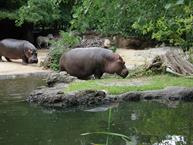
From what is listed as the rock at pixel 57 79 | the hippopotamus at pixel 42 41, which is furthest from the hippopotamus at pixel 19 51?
the rock at pixel 57 79

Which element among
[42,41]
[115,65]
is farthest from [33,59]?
[42,41]

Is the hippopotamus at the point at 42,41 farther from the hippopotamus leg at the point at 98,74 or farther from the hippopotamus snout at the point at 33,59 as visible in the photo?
the hippopotamus leg at the point at 98,74

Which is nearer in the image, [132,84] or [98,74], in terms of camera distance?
[132,84]

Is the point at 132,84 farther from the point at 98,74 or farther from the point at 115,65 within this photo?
the point at 98,74

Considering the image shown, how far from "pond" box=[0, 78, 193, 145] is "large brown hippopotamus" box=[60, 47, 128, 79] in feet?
8.74

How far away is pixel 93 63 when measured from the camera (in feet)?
39.2

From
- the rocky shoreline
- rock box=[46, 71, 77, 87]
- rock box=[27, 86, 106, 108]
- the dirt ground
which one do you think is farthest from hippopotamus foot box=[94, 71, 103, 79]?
rock box=[27, 86, 106, 108]

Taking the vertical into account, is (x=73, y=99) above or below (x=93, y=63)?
below

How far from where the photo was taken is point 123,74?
11992mm

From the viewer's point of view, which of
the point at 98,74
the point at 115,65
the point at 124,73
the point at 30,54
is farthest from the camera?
the point at 30,54

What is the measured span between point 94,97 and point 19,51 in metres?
9.78

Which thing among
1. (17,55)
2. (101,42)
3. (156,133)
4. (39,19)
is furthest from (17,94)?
(39,19)

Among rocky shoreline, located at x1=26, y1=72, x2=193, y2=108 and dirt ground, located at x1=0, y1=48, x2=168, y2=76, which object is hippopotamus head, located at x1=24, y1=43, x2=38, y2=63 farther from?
rocky shoreline, located at x1=26, y1=72, x2=193, y2=108

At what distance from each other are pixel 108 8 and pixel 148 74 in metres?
7.03
